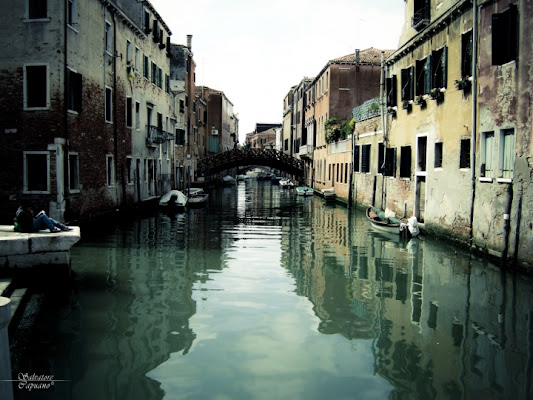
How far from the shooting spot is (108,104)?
56.3ft

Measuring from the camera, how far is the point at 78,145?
1438 cm

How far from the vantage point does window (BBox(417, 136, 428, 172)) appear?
48.1 ft

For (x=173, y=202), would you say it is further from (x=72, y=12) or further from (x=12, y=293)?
(x=12, y=293)

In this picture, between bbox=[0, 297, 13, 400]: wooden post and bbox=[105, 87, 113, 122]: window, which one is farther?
bbox=[105, 87, 113, 122]: window

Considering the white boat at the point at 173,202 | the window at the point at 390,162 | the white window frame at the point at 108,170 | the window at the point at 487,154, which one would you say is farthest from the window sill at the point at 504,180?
the white boat at the point at 173,202

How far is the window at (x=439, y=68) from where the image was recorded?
503 inches

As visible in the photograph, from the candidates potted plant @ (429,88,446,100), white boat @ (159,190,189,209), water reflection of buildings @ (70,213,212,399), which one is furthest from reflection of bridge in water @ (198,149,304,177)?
water reflection of buildings @ (70,213,212,399)

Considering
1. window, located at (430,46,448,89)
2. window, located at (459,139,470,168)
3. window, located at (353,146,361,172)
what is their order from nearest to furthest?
window, located at (459,139,470,168) < window, located at (430,46,448,89) < window, located at (353,146,361,172)

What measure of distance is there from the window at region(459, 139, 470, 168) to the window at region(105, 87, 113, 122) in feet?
36.6

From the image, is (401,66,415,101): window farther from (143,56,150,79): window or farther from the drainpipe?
(143,56,150,79): window

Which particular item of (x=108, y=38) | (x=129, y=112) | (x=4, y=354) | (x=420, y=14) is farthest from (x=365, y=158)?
(x=4, y=354)

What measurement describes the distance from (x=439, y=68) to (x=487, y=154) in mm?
3690

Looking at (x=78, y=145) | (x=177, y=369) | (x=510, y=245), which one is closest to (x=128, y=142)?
(x=78, y=145)

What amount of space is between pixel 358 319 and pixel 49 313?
13.1ft
